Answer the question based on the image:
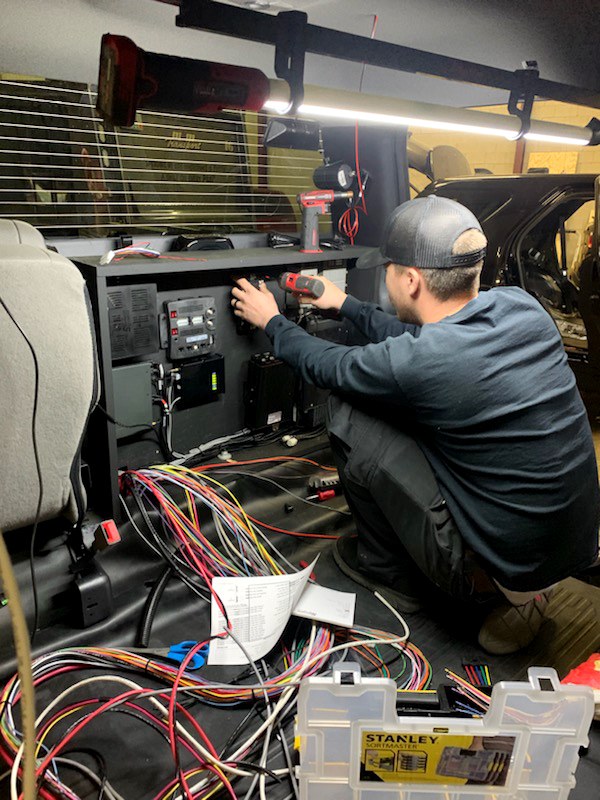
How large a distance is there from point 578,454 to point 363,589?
2.36 feet

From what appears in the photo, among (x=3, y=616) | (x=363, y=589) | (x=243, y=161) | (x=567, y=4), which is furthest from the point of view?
(x=243, y=161)

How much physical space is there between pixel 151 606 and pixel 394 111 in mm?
1505

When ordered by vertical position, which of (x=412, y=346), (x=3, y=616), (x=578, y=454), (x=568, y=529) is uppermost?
(x=412, y=346)

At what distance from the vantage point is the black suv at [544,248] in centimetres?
312

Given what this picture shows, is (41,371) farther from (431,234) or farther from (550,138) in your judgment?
(550,138)

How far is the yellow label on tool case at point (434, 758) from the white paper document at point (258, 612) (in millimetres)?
485

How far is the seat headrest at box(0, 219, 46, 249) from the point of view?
1283mm

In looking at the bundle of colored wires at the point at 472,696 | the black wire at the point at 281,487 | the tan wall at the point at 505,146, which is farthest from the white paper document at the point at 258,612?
the tan wall at the point at 505,146

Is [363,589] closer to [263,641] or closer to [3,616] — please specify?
[263,641]

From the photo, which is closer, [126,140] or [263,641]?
[263,641]

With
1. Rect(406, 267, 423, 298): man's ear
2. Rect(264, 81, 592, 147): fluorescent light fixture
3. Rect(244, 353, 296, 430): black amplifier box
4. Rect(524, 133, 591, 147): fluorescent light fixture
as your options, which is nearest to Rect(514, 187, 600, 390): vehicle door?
Rect(524, 133, 591, 147): fluorescent light fixture

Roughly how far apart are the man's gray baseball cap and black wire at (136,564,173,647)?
1.09 metres

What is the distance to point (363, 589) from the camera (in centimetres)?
168

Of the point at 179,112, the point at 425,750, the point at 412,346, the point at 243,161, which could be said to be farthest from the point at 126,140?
the point at 425,750
